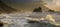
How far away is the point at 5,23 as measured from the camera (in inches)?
43.6

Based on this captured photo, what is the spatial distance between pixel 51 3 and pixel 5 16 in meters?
0.44

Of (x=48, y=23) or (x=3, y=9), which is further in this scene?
(x=3, y=9)

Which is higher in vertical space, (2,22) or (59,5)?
(59,5)

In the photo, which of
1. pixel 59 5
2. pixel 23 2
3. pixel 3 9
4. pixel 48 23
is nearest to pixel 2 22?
pixel 3 9

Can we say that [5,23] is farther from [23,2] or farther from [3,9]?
[23,2]

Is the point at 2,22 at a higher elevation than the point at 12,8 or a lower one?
lower

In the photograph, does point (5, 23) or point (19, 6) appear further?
point (19, 6)

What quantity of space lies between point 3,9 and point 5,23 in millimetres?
163

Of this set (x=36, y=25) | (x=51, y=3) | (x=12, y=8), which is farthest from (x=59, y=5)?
(x=12, y=8)

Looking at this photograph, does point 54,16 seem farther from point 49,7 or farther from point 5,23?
point 5,23

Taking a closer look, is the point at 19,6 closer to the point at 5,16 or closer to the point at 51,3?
the point at 5,16

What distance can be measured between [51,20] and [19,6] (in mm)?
332

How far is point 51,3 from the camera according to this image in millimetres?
1196

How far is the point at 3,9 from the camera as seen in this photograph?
3.96 feet
